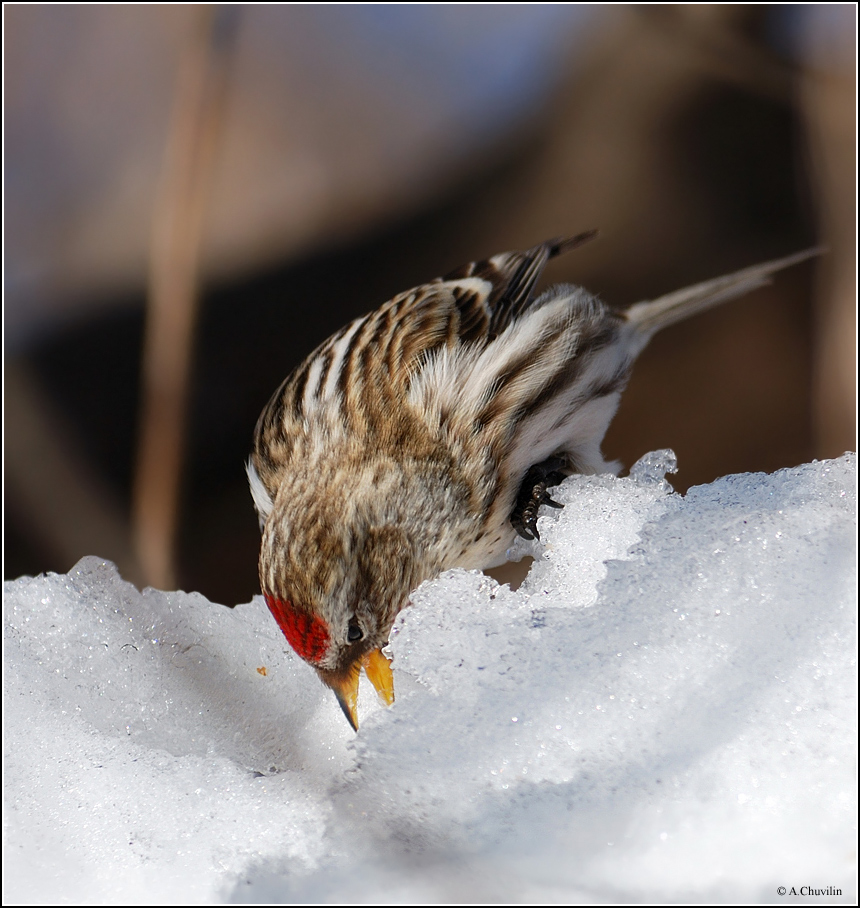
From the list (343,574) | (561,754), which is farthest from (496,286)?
(561,754)

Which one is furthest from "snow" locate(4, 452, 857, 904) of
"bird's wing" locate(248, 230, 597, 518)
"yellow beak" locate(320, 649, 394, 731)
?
"bird's wing" locate(248, 230, 597, 518)

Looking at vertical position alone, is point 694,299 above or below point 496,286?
below

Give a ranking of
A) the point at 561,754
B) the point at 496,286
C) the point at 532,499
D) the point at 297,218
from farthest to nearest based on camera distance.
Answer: the point at 297,218, the point at 496,286, the point at 532,499, the point at 561,754

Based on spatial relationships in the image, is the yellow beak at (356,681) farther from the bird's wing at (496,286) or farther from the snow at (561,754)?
the bird's wing at (496,286)

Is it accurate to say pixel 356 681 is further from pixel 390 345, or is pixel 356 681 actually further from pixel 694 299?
pixel 694 299

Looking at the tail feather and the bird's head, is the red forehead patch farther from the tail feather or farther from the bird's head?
the tail feather
